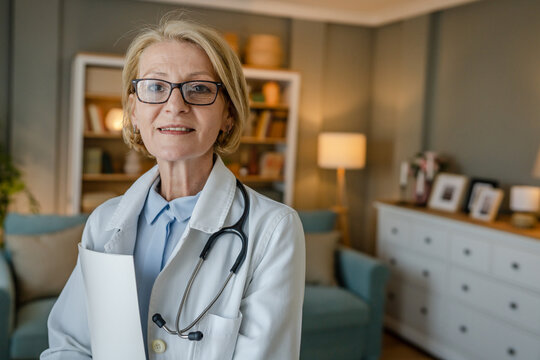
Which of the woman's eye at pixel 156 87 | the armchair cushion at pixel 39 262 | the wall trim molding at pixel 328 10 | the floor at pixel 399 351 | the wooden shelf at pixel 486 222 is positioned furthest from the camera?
the wall trim molding at pixel 328 10

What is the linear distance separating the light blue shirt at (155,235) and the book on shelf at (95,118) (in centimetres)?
311

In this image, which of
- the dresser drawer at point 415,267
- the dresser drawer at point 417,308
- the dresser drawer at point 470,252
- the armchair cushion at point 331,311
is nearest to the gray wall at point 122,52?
the dresser drawer at point 415,267

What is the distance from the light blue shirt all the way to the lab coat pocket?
14cm

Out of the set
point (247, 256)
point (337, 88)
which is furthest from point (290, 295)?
point (337, 88)

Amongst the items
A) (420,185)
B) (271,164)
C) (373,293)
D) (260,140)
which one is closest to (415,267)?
(373,293)

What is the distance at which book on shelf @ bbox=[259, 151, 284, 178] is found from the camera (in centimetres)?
476

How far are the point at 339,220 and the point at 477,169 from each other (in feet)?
5.04

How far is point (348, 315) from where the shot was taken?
11.0ft

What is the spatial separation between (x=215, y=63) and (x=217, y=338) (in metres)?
0.58

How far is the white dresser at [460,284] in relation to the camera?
3.00 m

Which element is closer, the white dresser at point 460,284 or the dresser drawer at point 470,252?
the white dresser at point 460,284

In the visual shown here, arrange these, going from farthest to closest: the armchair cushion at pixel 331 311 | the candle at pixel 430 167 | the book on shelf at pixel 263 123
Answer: the book on shelf at pixel 263 123
the candle at pixel 430 167
the armchair cushion at pixel 331 311

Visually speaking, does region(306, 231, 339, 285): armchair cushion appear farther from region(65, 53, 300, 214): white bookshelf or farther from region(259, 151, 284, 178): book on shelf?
region(259, 151, 284, 178): book on shelf

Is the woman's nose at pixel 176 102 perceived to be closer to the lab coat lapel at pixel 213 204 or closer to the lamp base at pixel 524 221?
the lab coat lapel at pixel 213 204
